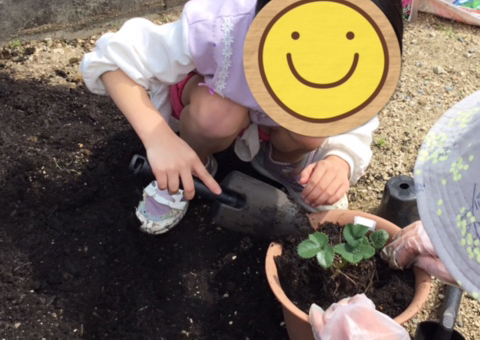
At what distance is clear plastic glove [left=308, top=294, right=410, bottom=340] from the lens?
1177mm

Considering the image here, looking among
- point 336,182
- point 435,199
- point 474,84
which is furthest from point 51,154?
point 474,84

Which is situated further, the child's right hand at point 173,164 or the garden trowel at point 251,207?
the garden trowel at point 251,207

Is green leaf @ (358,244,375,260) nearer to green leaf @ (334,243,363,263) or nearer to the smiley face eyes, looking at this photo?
green leaf @ (334,243,363,263)

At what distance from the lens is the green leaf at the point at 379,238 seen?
1.44 m

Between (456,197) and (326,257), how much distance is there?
1.53 ft

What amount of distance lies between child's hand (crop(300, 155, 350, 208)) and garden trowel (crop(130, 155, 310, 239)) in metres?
0.07

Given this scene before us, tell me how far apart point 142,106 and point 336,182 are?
53 centimetres

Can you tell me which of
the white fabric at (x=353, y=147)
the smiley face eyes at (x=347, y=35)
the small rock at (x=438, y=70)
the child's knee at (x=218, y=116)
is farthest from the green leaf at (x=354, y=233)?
the small rock at (x=438, y=70)

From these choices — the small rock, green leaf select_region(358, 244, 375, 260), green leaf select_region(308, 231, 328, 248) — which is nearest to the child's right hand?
green leaf select_region(308, 231, 328, 248)

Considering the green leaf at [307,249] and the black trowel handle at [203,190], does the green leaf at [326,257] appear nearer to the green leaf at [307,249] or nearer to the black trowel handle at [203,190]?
the green leaf at [307,249]

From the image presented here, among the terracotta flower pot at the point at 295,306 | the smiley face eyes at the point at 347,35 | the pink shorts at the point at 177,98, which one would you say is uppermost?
the smiley face eyes at the point at 347,35

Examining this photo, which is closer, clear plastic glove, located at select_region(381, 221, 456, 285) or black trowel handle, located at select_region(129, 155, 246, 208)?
clear plastic glove, located at select_region(381, 221, 456, 285)

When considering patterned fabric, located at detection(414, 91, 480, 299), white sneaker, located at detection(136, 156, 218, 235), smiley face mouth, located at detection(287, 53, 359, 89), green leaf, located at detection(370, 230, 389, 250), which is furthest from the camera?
white sneaker, located at detection(136, 156, 218, 235)

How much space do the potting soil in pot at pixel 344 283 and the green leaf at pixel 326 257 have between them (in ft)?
0.32
